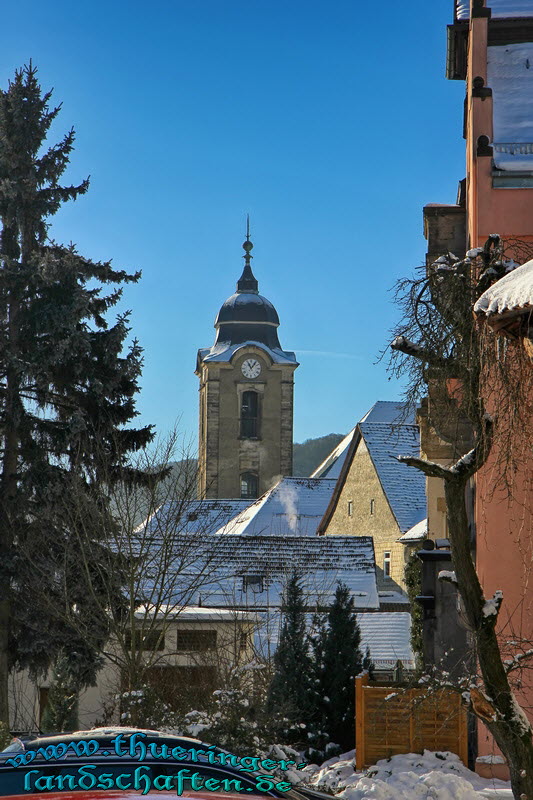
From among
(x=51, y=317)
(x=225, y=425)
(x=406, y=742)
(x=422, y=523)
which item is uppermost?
(x=225, y=425)

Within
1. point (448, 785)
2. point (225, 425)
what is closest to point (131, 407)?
point (448, 785)

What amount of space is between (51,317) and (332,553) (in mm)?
18305

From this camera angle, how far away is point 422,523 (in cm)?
4278

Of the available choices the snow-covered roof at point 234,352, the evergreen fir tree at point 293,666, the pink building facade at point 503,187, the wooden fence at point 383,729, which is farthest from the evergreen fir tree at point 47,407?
the snow-covered roof at point 234,352

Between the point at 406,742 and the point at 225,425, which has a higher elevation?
the point at 225,425

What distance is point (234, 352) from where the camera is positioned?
77.4 metres

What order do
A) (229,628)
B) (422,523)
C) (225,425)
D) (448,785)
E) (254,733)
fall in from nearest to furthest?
(448,785) < (254,733) < (229,628) < (422,523) < (225,425)

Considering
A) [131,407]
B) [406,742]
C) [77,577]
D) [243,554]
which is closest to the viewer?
[406,742]

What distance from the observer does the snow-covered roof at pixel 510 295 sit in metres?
7.23

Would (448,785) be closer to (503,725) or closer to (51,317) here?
(503,725)

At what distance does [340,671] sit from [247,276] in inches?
2656

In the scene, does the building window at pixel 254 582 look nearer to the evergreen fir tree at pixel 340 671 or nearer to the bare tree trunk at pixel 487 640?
the evergreen fir tree at pixel 340 671

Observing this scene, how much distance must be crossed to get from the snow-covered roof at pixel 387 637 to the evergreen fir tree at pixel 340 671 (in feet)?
28.6

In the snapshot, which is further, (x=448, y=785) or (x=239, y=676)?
(x=239, y=676)
